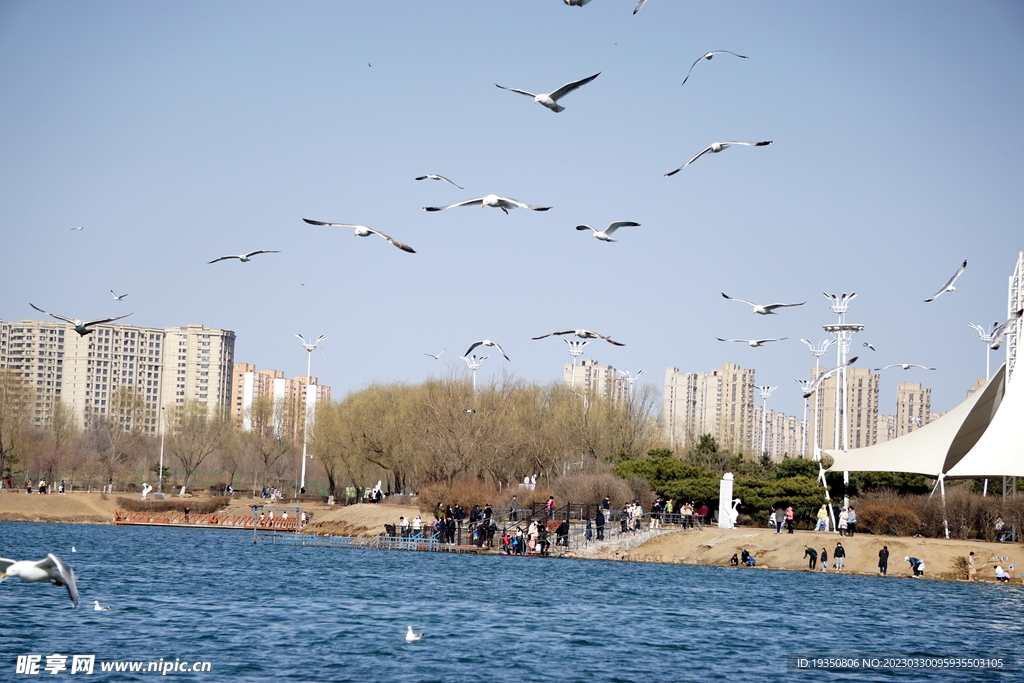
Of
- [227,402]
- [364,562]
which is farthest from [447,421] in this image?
[227,402]

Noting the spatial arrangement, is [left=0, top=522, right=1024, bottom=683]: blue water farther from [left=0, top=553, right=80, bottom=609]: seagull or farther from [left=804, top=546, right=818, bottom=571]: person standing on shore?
[left=0, top=553, right=80, bottom=609]: seagull

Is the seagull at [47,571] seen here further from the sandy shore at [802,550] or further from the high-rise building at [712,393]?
the high-rise building at [712,393]

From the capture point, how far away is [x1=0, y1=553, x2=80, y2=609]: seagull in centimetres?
1038

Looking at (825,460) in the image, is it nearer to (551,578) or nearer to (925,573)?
(925,573)

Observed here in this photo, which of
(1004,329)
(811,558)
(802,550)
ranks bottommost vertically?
(811,558)

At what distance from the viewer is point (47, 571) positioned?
35.8 feet

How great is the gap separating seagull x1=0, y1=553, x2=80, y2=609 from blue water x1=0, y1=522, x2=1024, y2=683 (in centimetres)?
582

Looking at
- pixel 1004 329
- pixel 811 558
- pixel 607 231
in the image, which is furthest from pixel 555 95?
pixel 1004 329

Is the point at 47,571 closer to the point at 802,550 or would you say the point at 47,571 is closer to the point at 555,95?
the point at 555,95

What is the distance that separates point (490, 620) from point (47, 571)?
46.1 feet

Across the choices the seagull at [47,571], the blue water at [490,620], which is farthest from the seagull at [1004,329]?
the seagull at [47,571]

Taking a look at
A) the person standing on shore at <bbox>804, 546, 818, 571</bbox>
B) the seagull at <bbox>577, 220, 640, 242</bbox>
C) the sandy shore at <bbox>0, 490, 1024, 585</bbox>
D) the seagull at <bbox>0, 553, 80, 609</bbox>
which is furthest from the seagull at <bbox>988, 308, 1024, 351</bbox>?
the seagull at <bbox>0, 553, 80, 609</bbox>

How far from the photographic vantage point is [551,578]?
108 feet

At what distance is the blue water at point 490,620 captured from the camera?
18.7m
